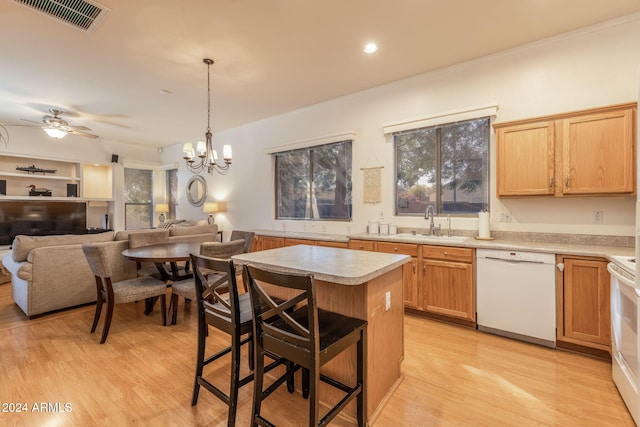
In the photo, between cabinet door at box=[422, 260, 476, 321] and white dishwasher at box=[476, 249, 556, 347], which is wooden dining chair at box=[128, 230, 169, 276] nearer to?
cabinet door at box=[422, 260, 476, 321]

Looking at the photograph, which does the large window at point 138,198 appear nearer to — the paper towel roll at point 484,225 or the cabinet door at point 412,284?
the cabinet door at point 412,284

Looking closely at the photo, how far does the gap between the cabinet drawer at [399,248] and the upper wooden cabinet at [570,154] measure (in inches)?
42.7

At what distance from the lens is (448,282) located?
120 inches

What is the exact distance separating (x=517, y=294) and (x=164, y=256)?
344cm

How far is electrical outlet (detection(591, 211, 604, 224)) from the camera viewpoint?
2742mm

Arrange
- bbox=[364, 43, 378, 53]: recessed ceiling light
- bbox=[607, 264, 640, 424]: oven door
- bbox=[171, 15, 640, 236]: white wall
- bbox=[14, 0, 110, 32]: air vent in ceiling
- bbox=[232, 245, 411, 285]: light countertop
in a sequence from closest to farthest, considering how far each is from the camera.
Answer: bbox=[232, 245, 411, 285]: light countertop < bbox=[607, 264, 640, 424]: oven door < bbox=[14, 0, 110, 32]: air vent in ceiling < bbox=[171, 15, 640, 236]: white wall < bbox=[364, 43, 378, 53]: recessed ceiling light

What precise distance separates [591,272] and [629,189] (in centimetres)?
79

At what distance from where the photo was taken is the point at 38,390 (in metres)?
2.03

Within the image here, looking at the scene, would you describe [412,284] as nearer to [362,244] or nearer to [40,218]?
[362,244]

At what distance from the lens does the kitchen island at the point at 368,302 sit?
1.68m

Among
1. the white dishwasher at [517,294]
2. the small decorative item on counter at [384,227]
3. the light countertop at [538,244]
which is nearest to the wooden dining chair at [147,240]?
the light countertop at [538,244]

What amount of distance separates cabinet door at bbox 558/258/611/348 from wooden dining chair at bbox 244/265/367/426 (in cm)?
206

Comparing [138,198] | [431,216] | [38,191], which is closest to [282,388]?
[431,216]

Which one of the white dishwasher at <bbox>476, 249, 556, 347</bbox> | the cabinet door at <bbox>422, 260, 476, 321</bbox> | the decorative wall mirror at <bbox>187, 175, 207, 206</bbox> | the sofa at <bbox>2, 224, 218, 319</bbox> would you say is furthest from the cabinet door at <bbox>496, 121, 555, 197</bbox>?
the decorative wall mirror at <bbox>187, 175, 207, 206</bbox>
